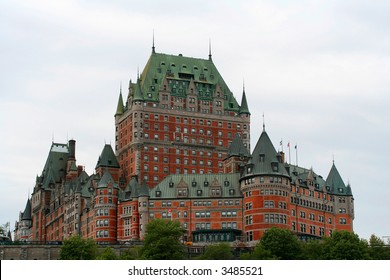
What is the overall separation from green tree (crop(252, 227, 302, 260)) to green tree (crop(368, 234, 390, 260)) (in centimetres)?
1374

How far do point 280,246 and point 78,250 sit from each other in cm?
3826

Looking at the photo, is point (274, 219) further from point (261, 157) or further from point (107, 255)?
point (107, 255)

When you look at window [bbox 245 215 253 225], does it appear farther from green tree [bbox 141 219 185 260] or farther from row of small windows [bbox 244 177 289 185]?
green tree [bbox 141 219 185 260]

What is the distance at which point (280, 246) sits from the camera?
16950 centimetres

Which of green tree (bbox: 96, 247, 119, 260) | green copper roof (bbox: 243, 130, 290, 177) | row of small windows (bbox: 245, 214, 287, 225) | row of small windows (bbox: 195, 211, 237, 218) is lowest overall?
green tree (bbox: 96, 247, 119, 260)

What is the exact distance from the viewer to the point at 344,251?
6407 inches

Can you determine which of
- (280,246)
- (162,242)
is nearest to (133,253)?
(162,242)

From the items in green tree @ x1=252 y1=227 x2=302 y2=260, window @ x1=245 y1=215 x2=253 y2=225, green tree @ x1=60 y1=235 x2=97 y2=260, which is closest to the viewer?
green tree @ x1=252 y1=227 x2=302 y2=260

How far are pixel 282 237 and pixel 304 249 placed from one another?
4.84m

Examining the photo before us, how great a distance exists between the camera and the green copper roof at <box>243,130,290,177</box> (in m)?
195

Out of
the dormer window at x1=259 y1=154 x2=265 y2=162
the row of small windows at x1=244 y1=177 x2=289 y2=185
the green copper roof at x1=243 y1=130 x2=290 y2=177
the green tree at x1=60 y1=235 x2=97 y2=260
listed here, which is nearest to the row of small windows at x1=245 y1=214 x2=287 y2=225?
the row of small windows at x1=244 y1=177 x2=289 y2=185

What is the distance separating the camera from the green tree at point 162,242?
167 m
